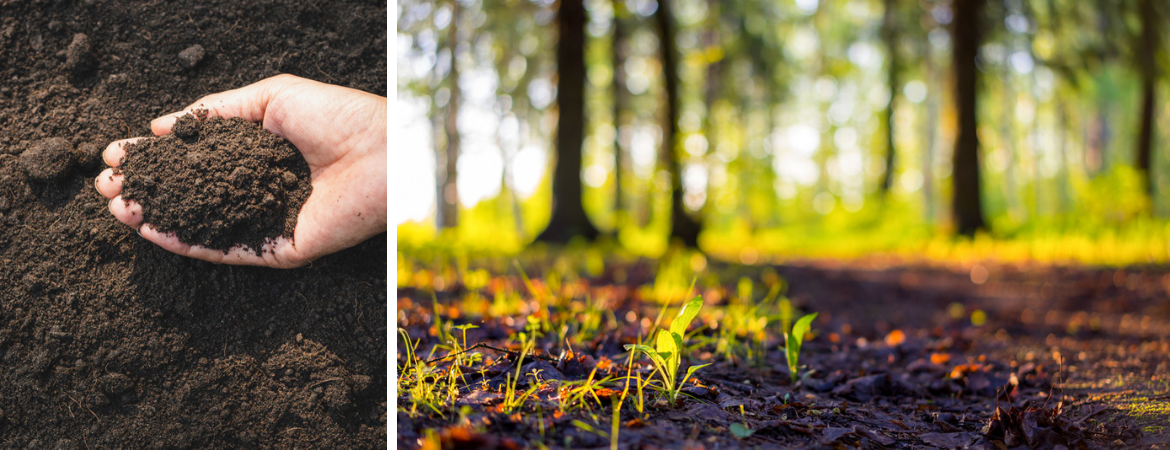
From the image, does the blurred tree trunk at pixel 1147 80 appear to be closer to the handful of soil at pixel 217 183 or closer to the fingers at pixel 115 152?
the handful of soil at pixel 217 183

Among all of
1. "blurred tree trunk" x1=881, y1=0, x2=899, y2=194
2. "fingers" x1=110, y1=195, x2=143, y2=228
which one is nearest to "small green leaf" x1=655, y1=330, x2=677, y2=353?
"fingers" x1=110, y1=195, x2=143, y2=228

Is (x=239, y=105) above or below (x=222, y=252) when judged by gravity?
above

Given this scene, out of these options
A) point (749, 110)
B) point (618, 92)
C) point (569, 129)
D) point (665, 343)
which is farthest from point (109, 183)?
point (749, 110)

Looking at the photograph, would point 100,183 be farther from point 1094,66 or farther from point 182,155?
point 1094,66

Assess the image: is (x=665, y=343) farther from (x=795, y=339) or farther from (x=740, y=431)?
(x=795, y=339)

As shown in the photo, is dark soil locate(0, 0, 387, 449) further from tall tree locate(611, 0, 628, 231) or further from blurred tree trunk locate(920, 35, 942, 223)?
blurred tree trunk locate(920, 35, 942, 223)

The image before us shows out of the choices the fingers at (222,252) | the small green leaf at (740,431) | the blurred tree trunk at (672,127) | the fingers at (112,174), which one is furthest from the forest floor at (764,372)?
the blurred tree trunk at (672,127)

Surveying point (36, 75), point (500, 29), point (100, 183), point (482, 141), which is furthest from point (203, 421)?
point (482, 141)
